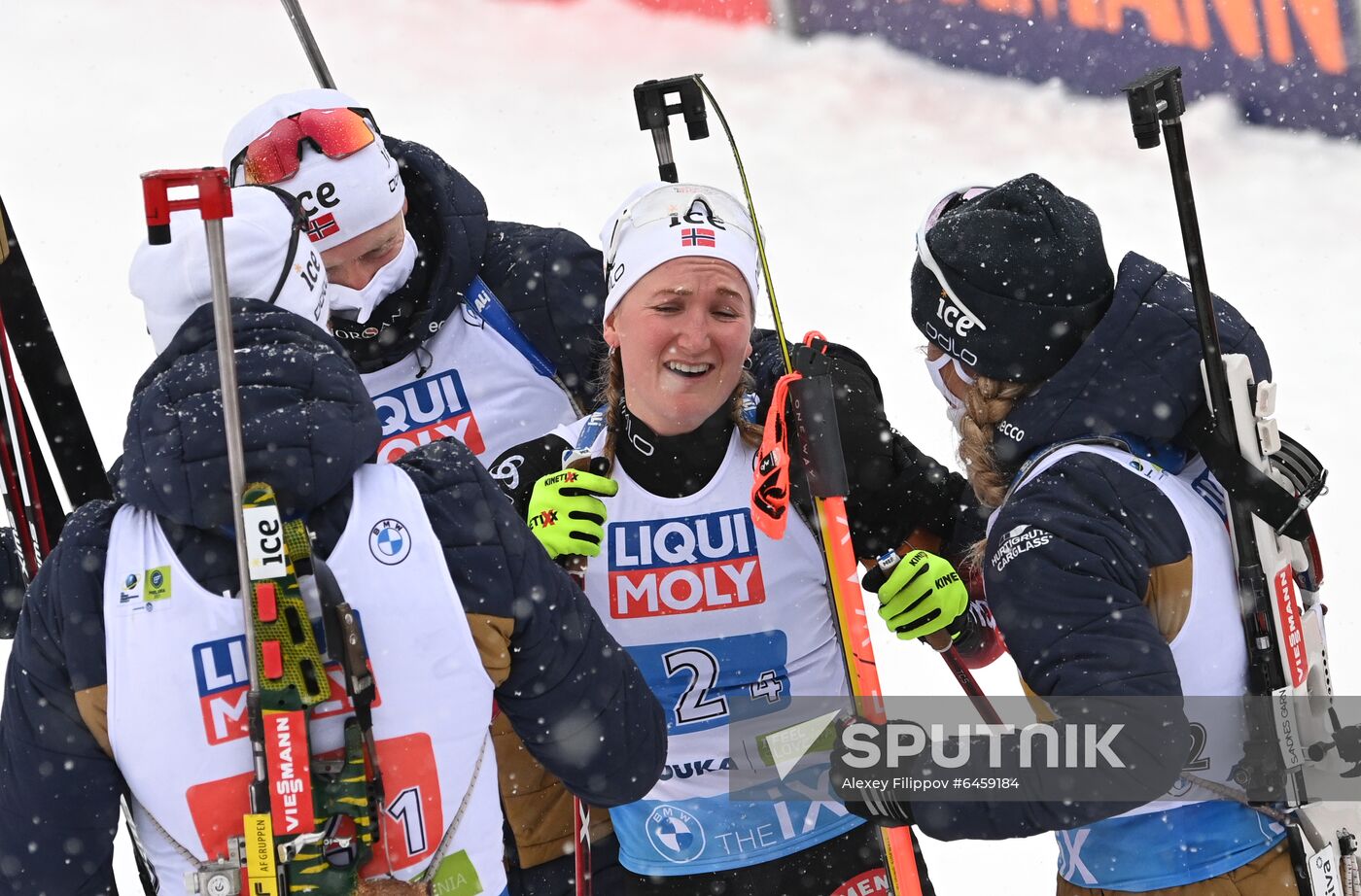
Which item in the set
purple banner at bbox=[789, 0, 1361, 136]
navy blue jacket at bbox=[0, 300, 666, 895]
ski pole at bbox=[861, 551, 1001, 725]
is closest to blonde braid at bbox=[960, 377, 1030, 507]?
ski pole at bbox=[861, 551, 1001, 725]

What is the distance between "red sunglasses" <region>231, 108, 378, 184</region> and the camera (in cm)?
362

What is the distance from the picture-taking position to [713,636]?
126 inches

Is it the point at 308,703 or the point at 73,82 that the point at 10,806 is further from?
the point at 73,82

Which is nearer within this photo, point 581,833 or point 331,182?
point 581,833

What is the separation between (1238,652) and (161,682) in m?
1.74

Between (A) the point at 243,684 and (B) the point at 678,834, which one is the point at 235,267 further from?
(B) the point at 678,834

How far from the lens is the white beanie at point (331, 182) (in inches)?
143

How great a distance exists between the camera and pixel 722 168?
24.9 ft

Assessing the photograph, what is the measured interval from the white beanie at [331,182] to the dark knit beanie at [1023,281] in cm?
148

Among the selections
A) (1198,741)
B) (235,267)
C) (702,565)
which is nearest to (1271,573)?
(1198,741)

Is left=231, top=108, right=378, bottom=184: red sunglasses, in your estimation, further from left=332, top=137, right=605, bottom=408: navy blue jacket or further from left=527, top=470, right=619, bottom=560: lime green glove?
left=527, top=470, right=619, bottom=560: lime green glove

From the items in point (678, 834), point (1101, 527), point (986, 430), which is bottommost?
point (678, 834)

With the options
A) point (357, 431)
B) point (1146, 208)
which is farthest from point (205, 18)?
point (357, 431)

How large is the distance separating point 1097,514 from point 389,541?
1140 millimetres
